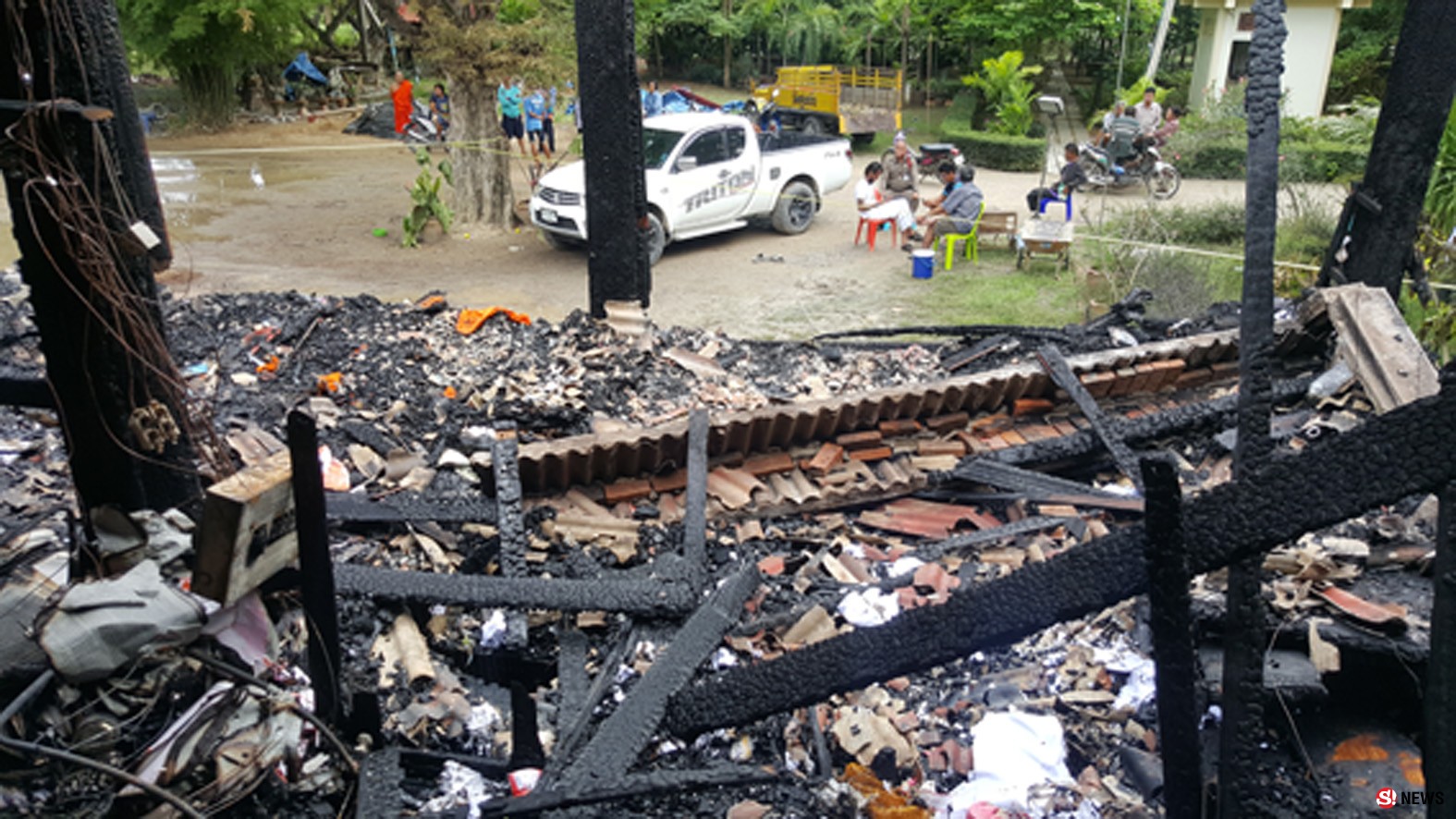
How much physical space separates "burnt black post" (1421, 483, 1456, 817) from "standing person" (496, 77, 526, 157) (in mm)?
17806

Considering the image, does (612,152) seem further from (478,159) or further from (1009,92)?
(1009,92)

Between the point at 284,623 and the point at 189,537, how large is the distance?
0.45 metres

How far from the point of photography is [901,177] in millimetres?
14172

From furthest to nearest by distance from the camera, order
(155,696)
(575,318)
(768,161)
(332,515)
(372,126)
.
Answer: (372,126) → (768,161) → (575,318) → (332,515) → (155,696)

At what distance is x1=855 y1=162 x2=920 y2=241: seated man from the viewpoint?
538 inches

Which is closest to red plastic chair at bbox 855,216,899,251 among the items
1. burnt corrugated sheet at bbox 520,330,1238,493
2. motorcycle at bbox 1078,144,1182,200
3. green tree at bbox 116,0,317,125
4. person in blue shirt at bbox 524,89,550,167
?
motorcycle at bbox 1078,144,1182,200

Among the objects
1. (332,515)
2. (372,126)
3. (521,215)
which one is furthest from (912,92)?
(332,515)

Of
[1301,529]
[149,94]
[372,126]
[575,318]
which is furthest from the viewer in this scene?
[149,94]

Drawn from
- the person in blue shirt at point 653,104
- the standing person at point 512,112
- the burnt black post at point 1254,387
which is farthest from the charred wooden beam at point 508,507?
the person in blue shirt at point 653,104

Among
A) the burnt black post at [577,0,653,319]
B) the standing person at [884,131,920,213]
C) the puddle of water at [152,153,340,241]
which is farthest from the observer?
the puddle of water at [152,153,340,241]

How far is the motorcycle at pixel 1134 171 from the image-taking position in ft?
56.4

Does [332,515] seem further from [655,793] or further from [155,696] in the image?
[655,793]

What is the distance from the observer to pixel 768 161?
1441 cm

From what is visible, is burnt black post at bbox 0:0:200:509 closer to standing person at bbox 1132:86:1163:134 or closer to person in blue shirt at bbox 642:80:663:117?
standing person at bbox 1132:86:1163:134
